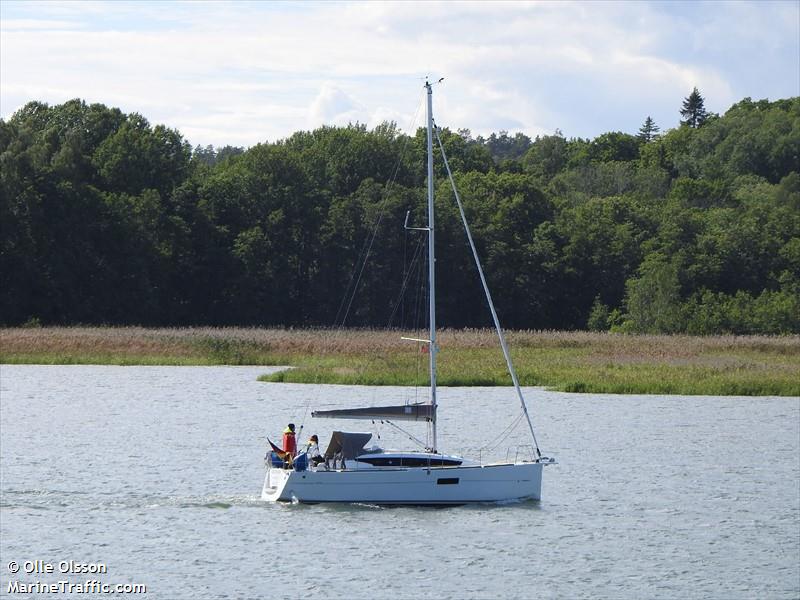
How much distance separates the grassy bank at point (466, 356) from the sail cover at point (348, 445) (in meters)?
23.7

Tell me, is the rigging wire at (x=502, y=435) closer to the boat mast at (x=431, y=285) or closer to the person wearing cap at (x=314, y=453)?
the boat mast at (x=431, y=285)

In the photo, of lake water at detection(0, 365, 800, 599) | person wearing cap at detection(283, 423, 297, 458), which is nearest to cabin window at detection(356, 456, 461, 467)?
lake water at detection(0, 365, 800, 599)

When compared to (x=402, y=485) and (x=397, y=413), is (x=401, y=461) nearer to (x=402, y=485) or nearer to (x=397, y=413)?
(x=402, y=485)

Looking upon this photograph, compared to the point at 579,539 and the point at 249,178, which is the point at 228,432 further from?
the point at 249,178

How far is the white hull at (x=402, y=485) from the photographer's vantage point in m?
36.0

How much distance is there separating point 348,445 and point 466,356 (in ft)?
114

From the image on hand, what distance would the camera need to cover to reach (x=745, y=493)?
130 feet

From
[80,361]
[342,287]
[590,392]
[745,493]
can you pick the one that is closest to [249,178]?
[342,287]

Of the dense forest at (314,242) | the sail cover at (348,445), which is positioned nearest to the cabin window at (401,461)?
the sail cover at (348,445)

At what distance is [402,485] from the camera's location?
36.0m

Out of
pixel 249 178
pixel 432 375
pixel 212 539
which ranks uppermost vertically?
pixel 249 178

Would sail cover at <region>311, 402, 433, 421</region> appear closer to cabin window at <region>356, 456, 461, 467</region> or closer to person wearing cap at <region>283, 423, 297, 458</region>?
person wearing cap at <region>283, 423, 297, 458</region>

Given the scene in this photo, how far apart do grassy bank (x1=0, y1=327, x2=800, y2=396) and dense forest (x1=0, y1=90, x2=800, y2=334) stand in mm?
18142

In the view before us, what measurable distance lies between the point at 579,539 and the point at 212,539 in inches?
358
